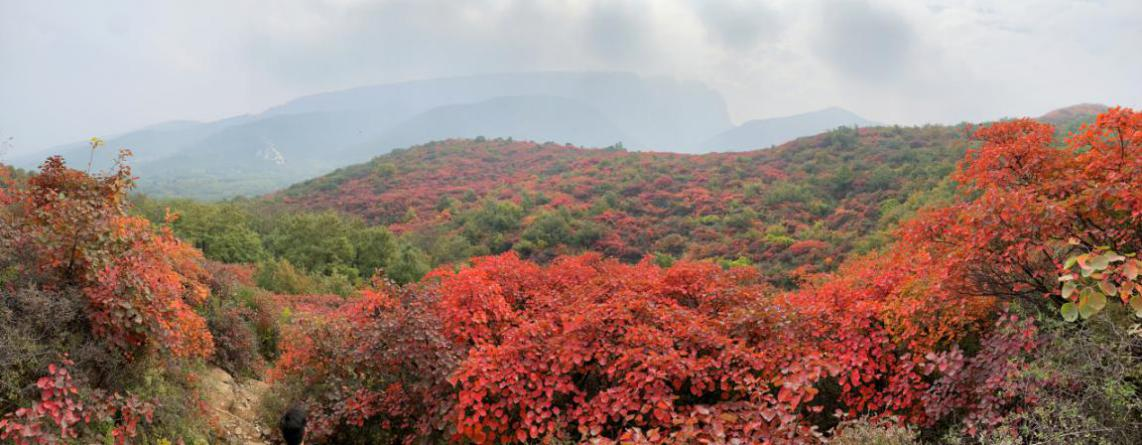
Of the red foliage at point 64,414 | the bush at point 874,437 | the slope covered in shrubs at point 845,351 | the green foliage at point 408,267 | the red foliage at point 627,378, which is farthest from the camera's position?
the green foliage at point 408,267

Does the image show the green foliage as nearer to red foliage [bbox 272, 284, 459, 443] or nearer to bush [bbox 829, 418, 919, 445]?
red foliage [bbox 272, 284, 459, 443]

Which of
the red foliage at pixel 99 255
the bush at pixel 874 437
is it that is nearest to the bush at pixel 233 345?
the red foliage at pixel 99 255

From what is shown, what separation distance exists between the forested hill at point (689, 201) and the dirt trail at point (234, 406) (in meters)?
12.8

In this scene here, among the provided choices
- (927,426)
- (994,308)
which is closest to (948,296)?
(994,308)

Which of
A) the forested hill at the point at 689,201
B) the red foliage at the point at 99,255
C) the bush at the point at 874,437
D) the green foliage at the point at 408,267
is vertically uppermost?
the red foliage at the point at 99,255

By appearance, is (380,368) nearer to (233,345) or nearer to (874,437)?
(874,437)

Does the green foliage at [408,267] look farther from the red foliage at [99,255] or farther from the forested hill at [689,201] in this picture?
the red foliage at [99,255]

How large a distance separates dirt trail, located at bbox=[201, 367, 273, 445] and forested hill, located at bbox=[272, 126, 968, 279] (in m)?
12.8

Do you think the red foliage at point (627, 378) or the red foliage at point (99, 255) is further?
the red foliage at point (99, 255)

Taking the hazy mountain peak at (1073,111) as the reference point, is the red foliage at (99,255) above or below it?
below

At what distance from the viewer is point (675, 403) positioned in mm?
5266

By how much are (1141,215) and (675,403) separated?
12.1 feet

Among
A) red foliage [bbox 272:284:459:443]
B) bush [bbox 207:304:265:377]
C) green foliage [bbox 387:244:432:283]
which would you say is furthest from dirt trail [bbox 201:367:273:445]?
green foliage [bbox 387:244:432:283]

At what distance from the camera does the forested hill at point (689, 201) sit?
25.4 metres
